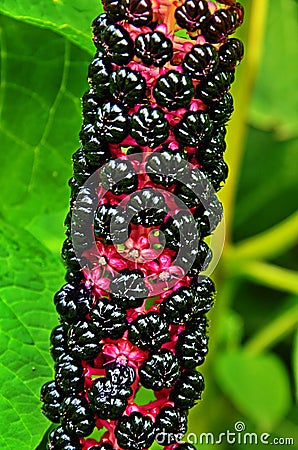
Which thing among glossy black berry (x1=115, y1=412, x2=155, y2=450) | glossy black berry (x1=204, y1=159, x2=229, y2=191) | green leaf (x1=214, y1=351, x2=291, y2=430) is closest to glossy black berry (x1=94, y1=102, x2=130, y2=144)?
glossy black berry (x1=204, y1=159, x2=229, y2=191)

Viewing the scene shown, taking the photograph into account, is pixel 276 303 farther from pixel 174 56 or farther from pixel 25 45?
pixel 174 56

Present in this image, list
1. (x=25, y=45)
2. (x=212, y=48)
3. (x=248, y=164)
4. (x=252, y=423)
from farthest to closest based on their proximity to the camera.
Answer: (x=248, y=164), (x=252, y=423), (x=25, y=45), (x=212, y=48)

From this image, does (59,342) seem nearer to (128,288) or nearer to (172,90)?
(128,288)

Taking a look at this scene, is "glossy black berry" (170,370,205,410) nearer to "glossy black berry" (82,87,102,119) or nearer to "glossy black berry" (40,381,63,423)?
"glossy black berry" (40,381,63,423)

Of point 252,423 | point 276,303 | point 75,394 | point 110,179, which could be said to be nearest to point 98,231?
point 110,179

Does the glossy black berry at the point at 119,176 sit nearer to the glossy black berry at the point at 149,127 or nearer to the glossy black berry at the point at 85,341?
the glossy black berry at the point at 149,127

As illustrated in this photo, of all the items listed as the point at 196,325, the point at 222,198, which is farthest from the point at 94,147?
the point at 222,198

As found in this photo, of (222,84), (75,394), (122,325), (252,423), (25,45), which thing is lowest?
(252,423)
